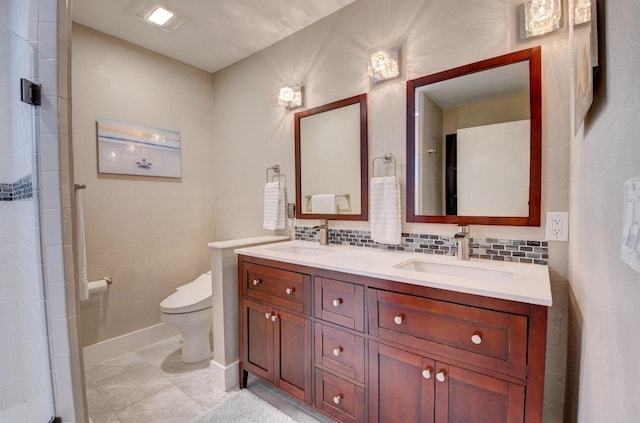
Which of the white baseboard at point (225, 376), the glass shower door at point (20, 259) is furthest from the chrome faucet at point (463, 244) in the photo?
the glass shower door at point (20, 259)

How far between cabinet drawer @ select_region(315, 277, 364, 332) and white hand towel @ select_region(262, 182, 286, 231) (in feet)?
2.99

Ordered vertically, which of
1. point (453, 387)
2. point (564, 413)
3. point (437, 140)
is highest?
point (437, 140)

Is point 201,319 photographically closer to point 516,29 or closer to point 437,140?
point 437,140

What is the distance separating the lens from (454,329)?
3.38ft

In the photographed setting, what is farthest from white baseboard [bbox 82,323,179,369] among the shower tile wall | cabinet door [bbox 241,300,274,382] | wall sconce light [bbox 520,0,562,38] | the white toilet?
wall sconce light [bbox 520,0,562,38]

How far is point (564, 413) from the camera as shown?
1.25 m

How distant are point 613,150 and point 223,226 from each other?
2733mm

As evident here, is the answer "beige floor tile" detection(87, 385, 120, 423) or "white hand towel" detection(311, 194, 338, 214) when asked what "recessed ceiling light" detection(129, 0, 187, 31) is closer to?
"white hand towel" detection(311, 194, 338, 214)

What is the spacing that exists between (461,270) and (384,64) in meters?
1.23

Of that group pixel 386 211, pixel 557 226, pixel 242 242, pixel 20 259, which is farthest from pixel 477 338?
pixel 20 259

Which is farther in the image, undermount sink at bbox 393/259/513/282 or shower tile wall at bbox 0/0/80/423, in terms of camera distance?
undermount sink at bbox 393/259/513/282

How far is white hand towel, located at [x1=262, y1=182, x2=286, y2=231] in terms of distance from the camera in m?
2.25

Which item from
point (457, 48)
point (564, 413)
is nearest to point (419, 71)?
point (457, 48)

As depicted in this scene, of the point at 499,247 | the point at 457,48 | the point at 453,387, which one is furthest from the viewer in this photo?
the point at 457,48
